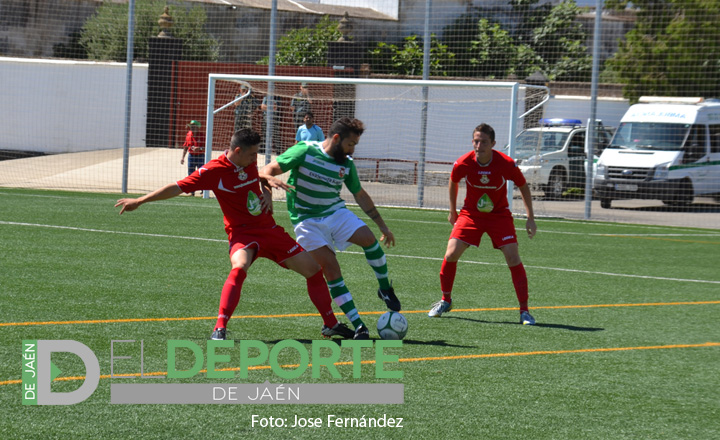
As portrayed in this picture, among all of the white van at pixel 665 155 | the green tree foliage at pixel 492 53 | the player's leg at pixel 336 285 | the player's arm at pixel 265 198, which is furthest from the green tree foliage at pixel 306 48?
the player's arm at pixel 265 198

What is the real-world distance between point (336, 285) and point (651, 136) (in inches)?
764

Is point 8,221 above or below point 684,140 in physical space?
below

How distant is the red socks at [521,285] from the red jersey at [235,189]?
2.48m

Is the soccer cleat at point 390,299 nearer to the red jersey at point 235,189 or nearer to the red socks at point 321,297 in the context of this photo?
the red socks at point 321,297

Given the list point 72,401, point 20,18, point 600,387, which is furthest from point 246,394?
point 20,18

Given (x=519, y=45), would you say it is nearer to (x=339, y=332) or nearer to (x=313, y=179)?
(x=313, y=179)

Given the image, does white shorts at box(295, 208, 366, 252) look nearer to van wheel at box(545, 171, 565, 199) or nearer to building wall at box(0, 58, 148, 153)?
van wheel at box(545, 171, 565, 199)

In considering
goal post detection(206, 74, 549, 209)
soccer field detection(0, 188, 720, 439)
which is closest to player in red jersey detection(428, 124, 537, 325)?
soccer field detection(0, 188, 720, 439)

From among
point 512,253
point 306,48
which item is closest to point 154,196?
point 512,253

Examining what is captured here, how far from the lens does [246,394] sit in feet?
18.1

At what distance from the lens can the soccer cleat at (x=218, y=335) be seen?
6770 millimetres

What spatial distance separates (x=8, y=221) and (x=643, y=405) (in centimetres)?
1146

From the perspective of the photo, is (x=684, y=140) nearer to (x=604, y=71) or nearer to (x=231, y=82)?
(x=231, y=82)

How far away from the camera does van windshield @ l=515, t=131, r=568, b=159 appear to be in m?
22.0
